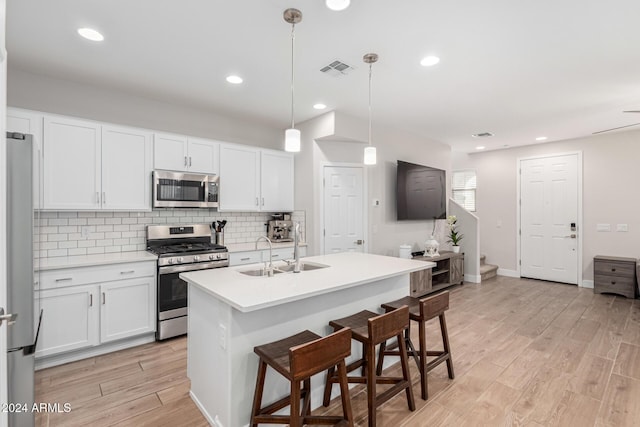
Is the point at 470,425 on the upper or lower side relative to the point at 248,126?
lower

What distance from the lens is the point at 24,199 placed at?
1.72 meters

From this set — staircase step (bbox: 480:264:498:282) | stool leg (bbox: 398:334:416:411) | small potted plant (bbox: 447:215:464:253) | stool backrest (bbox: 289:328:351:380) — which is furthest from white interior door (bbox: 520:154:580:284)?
stool backrest (bbox: 289:328:351:380)

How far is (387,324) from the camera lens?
79.0 inches

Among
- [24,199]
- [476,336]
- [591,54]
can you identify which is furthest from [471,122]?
[24,199]

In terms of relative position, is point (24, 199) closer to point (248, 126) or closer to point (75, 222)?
point (75, 222)

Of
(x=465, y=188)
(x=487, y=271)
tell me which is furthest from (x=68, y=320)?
(x=465, y=188)

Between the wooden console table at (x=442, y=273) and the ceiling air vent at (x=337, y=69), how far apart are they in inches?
127

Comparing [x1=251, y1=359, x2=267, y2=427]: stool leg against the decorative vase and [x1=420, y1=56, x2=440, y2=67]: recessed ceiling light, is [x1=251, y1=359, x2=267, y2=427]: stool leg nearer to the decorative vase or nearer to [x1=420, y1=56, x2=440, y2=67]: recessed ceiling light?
[x1=420, y1=56, x2=440, y2=67]: recessed ceiling light

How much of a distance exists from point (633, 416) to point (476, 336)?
55.2 inches

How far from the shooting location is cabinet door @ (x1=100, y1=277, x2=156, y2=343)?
3.01 metres

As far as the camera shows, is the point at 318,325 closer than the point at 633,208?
Yes

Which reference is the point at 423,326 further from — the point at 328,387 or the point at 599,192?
the point at 599,192

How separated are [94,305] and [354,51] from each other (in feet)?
10.8

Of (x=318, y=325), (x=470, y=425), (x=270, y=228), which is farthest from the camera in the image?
(x=270, y=228)
